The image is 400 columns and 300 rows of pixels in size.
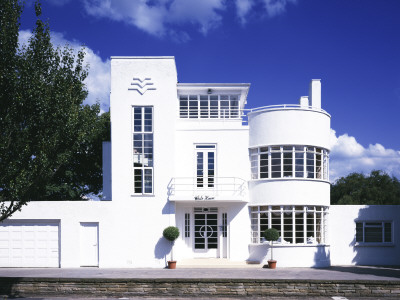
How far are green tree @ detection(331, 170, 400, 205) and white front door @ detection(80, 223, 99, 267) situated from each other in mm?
31633

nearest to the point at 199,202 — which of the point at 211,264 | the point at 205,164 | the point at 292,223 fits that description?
the point at 205,164

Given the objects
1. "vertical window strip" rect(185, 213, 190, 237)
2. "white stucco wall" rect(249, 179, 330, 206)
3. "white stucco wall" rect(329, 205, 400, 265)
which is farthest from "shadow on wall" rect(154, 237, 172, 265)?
"white stucco wall" rect(329, 205, 400, 265)

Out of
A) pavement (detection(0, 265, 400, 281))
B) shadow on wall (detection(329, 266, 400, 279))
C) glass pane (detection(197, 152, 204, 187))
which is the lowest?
shadow on wall (detection(329, 266, 400, 279))

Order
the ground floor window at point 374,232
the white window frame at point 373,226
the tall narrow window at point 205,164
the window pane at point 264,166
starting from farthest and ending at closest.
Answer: the ground floor window at point 374,232 → the white window frame at point 373,226 → the tall narrow window at point 205,164 → the window pane at point 264,166

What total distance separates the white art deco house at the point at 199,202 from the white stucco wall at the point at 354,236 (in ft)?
0.16

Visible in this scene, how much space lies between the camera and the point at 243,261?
22.0 m

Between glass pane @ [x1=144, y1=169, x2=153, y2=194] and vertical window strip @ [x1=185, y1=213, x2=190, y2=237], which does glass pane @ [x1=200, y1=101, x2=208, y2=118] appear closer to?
glass pane @ [x1=144, y1=169, x2=153, y2=194]

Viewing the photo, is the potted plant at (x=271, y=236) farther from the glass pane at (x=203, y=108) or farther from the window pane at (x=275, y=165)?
the glass pane at (x=203, y=108)

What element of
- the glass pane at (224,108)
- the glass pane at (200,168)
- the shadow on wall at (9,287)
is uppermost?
the glass pane at (224,108)

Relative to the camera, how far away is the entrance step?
20730 mm

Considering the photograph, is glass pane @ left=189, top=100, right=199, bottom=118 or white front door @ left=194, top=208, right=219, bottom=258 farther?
glass pane @ left=189, top=100, right=199, bottom=118

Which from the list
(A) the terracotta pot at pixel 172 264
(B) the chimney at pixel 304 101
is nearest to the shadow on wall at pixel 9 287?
(A) the terracotta pot at pixel 172 264

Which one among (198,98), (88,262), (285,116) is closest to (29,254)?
(88,262)

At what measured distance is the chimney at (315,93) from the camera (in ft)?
80.4
